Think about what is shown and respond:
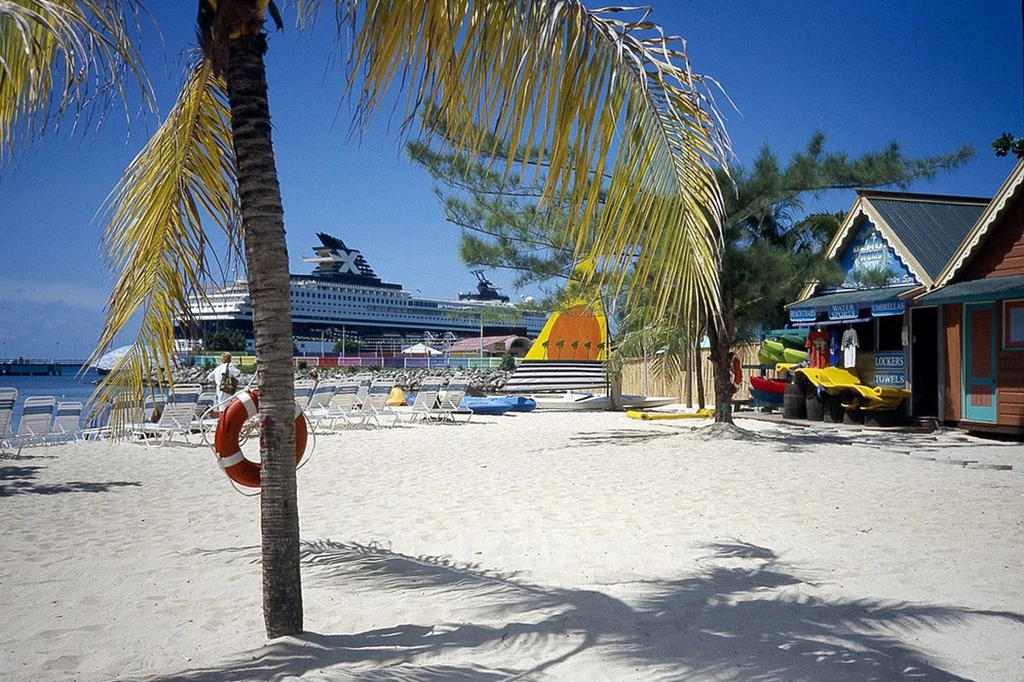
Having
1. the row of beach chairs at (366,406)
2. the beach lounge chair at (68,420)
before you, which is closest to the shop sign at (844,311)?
the row of beach chairs at (366,406)

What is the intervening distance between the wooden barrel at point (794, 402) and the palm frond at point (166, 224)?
467 inches

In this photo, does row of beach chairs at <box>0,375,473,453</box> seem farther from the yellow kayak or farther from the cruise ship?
the cruise ship

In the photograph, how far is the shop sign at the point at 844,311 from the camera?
1320 centimetres

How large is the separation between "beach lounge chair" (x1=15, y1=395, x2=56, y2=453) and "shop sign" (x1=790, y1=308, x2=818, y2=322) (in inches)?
488

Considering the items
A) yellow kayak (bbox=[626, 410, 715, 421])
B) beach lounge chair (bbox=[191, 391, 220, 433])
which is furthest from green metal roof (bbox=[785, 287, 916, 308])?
beach lounge chair (bbox=[191, 391, 220, 433])

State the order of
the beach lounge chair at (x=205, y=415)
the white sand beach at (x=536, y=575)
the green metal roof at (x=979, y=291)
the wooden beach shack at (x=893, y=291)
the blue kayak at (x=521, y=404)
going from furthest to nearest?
1. the blue kayak at (x=521, y=404)
2. the wooden beach shack at (x=893, y=291)
3. the beach lounge chair at (x=205, y=415)
4. the green metal roof at (x=979, y=291)
5. the white sand beach at (x=536, y=575)

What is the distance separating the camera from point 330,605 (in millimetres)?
3904

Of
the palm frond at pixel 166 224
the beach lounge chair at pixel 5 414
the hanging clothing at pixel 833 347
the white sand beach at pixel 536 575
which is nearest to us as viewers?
the white sand beach at pixel 536 575

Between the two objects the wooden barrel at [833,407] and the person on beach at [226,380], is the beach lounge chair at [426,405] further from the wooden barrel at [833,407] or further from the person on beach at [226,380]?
the wooden barrel at [833,407]

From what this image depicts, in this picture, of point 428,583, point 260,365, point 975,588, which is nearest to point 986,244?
point 975,588

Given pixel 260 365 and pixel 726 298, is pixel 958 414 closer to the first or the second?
pixel 726 298

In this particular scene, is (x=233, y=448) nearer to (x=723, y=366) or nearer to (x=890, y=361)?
(x=723, y=366)

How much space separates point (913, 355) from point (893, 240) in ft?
7.17

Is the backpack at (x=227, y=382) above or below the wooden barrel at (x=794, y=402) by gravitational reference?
above
